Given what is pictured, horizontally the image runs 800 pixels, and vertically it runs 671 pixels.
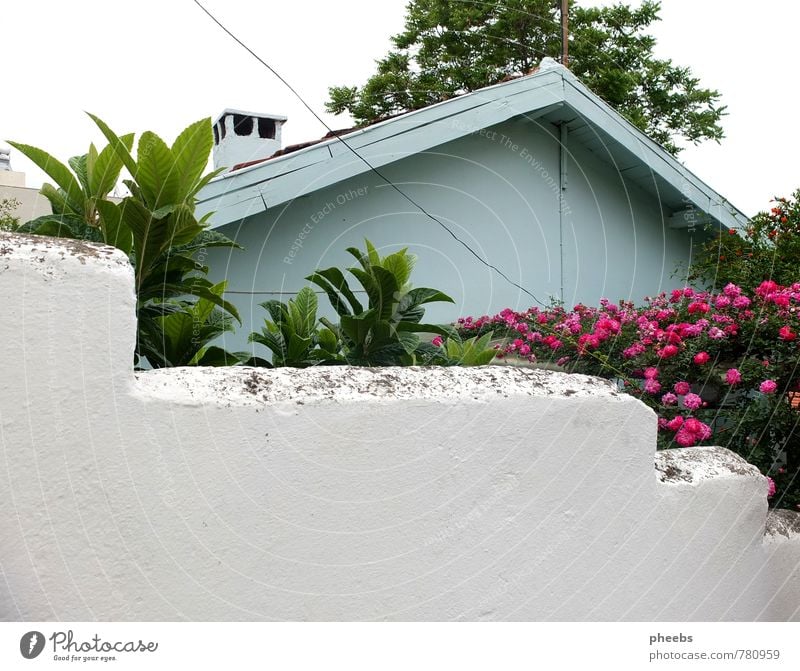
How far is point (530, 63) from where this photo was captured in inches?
503

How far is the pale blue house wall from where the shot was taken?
453 centimetres

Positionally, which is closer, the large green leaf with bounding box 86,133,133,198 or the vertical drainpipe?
the large green leaf with bounding box 86,133,133,198

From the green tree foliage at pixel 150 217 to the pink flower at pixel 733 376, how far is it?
2.00 m

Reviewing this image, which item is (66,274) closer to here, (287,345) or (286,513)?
(286,513)

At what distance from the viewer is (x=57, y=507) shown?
1.56 metres

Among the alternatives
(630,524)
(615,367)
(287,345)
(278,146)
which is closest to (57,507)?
(287,345)

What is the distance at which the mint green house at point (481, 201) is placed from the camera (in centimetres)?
440

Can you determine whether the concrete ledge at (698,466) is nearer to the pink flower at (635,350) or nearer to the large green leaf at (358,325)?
the large green leaf at (358,325)

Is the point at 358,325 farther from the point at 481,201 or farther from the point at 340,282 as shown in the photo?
the point at 481,201

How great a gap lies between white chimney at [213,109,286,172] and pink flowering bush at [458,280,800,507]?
2.70m

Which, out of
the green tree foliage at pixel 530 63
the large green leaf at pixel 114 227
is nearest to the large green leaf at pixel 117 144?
the large green leaf at pixel 114 227

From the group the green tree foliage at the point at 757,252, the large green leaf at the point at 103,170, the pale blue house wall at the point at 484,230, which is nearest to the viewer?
the large green leaf at the point at 103,170

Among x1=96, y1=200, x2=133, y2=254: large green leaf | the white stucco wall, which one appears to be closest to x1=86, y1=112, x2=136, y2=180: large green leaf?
x1=96, y1=200, x2=133, y2=254: large green leaf

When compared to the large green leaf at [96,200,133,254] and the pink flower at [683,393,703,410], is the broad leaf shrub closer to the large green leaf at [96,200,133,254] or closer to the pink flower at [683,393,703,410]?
the large green leaf at [96,200,133,254]
